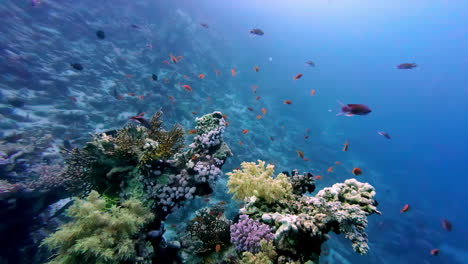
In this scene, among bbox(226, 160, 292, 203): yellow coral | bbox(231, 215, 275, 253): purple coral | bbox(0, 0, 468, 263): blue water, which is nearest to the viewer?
bbox(231, 215, 275, 253): purple coral

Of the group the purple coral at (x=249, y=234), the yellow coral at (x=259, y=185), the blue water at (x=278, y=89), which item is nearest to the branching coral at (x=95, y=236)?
the purple coral at (x=249, y=234)

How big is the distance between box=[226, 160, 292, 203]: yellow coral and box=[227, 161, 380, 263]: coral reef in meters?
0.02

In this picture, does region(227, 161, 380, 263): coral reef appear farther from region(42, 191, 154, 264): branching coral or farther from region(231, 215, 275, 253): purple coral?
region(42, 191, 154, 264): branching coral

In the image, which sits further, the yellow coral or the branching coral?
the yellow coral

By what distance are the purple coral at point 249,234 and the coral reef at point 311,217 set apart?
0.12 metres

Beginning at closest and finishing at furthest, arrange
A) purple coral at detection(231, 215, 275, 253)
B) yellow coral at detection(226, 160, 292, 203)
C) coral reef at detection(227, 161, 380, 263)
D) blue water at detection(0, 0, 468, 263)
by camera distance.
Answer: coral reef at detection(227, 161, 380, 263) < purple coral at detection(231, 215, 275, 253) < yellow coral at detection(226, 160, 292, 203) < blue water at detection(0, 0, 468, 263)

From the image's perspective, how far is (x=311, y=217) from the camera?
3.01 meters

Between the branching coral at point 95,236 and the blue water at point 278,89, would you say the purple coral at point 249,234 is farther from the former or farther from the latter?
the blue water at point 278,89

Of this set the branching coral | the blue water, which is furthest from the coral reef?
the blue water

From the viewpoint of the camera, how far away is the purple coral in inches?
124

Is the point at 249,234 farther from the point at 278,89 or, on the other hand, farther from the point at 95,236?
the point at 278,89

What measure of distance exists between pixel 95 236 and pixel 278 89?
153 ft

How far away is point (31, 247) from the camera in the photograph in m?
6.07

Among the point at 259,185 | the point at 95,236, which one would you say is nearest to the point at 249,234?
the point at 259,185
